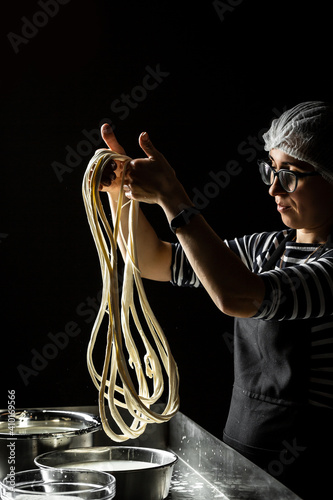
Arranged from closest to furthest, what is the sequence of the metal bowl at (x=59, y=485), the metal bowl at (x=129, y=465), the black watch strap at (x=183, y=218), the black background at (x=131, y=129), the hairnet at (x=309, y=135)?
the metal bowl at (x=59, y=485) → the metal bowl at (x=129, y=465) → the black watch strap at (x=183, y=218) → the hairnet at (x=309, y=135) → the black background at (x=131, y=129)

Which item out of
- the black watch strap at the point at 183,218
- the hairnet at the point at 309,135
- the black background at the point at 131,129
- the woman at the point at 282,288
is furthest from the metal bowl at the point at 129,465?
the black background at the point at 131,129

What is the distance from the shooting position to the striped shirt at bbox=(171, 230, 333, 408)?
131 cm

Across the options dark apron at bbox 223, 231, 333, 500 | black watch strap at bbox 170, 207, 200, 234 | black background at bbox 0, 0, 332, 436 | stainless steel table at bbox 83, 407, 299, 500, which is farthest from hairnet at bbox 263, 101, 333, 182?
black background at bbox 0, 0, 332, 436

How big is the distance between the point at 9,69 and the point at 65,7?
310 mm

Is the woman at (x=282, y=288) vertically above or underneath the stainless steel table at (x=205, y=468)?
above

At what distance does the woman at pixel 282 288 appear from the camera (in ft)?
4.17

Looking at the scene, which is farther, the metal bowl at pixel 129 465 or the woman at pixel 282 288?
the woman at pixel 282 288

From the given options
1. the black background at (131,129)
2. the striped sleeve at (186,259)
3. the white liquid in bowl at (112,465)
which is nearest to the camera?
the white liquid in bowl at (112,465)

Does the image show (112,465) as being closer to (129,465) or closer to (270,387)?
(129,465)

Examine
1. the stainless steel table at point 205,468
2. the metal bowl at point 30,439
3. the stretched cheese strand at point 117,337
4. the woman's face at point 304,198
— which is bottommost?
the stainless steel table at point 205,468

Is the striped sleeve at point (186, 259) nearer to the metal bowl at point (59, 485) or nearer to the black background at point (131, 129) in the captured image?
the black background at point (131, 129)

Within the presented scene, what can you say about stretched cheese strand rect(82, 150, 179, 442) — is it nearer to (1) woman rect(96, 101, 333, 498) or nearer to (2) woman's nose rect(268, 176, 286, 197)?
(1) woman rect(96, 101, 333, 498)

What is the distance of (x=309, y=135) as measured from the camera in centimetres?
153

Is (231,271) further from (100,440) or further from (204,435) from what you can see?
(100,440)
